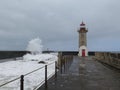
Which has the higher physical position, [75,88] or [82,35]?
[82,35]

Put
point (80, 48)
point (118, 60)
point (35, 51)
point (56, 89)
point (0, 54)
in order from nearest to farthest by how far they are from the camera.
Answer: point (56, 89)
point (118, 60)
point (0, 54)
point (80, 48)
point (35, 51)

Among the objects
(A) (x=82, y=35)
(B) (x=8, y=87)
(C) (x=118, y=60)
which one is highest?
(A) (x=82, y=35)

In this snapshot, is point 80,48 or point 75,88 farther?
point 80,48

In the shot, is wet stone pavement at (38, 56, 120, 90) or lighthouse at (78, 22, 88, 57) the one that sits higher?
lighthouse at (78, 22, 88, 57)

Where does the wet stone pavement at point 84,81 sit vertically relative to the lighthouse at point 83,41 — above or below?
below

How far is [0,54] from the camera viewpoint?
2988 cm

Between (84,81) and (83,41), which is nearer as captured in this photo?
(84,81)

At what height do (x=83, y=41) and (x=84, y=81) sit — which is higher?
(x=83, y=41)

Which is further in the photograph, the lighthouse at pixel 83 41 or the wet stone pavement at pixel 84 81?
the lighthouse at pixel 83 41

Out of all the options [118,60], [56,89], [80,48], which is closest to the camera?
[56,89]

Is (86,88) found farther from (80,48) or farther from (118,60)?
(80,48)

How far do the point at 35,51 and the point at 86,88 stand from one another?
36795 millimetres

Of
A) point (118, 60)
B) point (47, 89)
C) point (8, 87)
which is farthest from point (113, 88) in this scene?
point (118, 60)

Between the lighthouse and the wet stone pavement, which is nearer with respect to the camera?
the wet stone pavement
